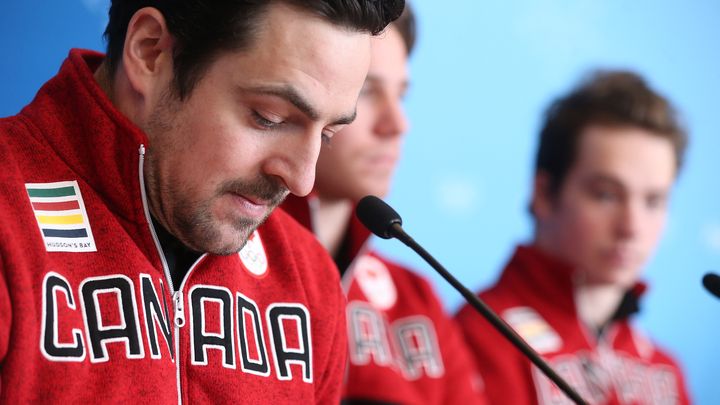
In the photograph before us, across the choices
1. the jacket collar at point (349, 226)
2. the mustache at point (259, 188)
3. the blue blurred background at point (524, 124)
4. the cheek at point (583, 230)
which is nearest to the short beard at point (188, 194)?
the mustache at point (259, 188)

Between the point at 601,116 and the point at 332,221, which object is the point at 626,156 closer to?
the point at 601,116

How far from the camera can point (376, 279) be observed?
187 centimetres

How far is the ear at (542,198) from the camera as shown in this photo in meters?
2.28

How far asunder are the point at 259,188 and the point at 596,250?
4.01 ft

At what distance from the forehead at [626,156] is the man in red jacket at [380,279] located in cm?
55

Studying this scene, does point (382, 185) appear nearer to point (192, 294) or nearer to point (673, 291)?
point (192, 294)

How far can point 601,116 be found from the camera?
→ 2.25 m

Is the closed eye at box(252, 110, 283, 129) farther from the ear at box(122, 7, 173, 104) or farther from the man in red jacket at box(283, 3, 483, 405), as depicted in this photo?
the man in red jacket at box(283, 3, 483, 405)

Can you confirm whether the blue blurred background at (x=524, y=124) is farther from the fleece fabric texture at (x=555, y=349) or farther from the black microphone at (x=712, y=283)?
the black microphone at (x=712, y=283)

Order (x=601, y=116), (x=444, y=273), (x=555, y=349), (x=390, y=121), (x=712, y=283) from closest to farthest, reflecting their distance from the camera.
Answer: (x=444, y=273), (x=712, y=283), (x=390, y=121), (x=555, y=349), (x=601, y=116)

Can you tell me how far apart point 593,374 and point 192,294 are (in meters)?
1.21

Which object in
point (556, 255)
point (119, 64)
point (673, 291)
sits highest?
point (119, 64)

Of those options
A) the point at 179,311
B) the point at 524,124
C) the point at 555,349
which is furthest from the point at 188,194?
the point at 524,124

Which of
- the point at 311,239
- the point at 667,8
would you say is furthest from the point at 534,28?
the point at 311,239
